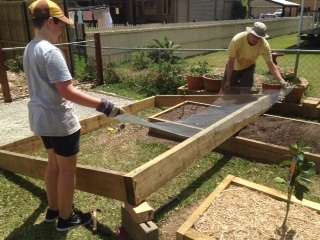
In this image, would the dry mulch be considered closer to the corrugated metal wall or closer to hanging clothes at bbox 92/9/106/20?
the corrugated metal wall

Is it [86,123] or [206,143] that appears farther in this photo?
[86,123]

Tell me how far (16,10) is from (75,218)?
34.1ft

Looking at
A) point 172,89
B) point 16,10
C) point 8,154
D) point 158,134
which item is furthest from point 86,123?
point 16,10

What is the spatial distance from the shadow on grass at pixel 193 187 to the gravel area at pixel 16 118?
9.79 feet

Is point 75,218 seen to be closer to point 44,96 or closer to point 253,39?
point 44,96

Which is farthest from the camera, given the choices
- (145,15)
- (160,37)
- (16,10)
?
(145,15)

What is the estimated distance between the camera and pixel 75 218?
2.85 metres

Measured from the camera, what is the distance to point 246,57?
16.7 feet

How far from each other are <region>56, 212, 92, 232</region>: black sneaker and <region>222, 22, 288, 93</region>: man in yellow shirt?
334 cm

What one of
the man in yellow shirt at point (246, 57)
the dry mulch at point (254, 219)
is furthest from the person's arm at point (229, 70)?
the dry mulch at point (254, 219)

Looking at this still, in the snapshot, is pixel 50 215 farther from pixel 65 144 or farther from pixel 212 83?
pixel 212 83

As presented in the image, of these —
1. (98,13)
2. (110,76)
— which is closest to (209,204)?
(110,76)

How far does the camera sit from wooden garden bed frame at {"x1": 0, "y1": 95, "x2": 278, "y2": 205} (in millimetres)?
2508

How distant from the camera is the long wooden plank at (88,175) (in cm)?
257
